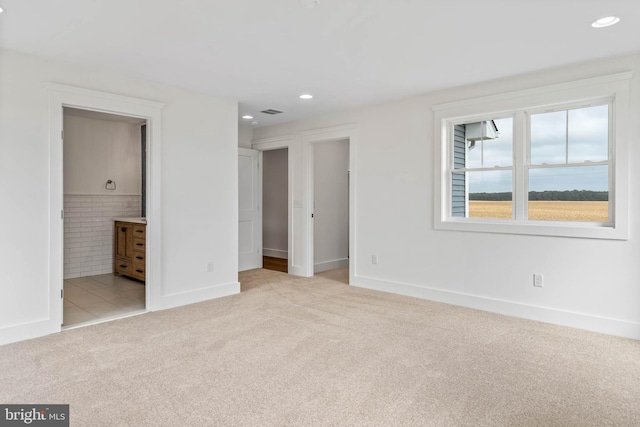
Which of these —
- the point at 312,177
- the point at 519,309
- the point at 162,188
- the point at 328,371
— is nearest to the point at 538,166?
the point at 519,309

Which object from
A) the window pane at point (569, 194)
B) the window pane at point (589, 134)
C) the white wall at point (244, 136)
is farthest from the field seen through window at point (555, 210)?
the white wall at point (244, 136)

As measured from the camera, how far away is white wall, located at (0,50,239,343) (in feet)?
10.4

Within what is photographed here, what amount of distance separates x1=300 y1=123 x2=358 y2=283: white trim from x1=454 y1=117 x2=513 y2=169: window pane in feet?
4.54

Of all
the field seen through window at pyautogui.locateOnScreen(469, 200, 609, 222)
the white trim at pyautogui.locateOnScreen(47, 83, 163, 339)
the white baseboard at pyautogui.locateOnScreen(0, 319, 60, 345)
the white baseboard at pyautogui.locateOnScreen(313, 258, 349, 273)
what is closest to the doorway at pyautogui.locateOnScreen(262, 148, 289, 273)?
the white baseboard at pyautogui.locateOnScreen(313, 258, 349, 273)

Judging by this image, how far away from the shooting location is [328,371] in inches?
102

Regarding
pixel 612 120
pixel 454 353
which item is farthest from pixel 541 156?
pixel 454 353

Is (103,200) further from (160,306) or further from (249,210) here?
(160,306)

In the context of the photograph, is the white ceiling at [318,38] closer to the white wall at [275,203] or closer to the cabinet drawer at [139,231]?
the cabinet drawer at [139,231]

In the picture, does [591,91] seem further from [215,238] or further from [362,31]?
[215,238]

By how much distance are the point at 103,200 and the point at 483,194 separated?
5640 millimetres

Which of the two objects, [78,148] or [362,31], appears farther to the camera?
[78,148]

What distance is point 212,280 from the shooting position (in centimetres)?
461

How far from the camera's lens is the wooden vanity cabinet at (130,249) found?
5.28 m

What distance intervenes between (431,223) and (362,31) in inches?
96.6
